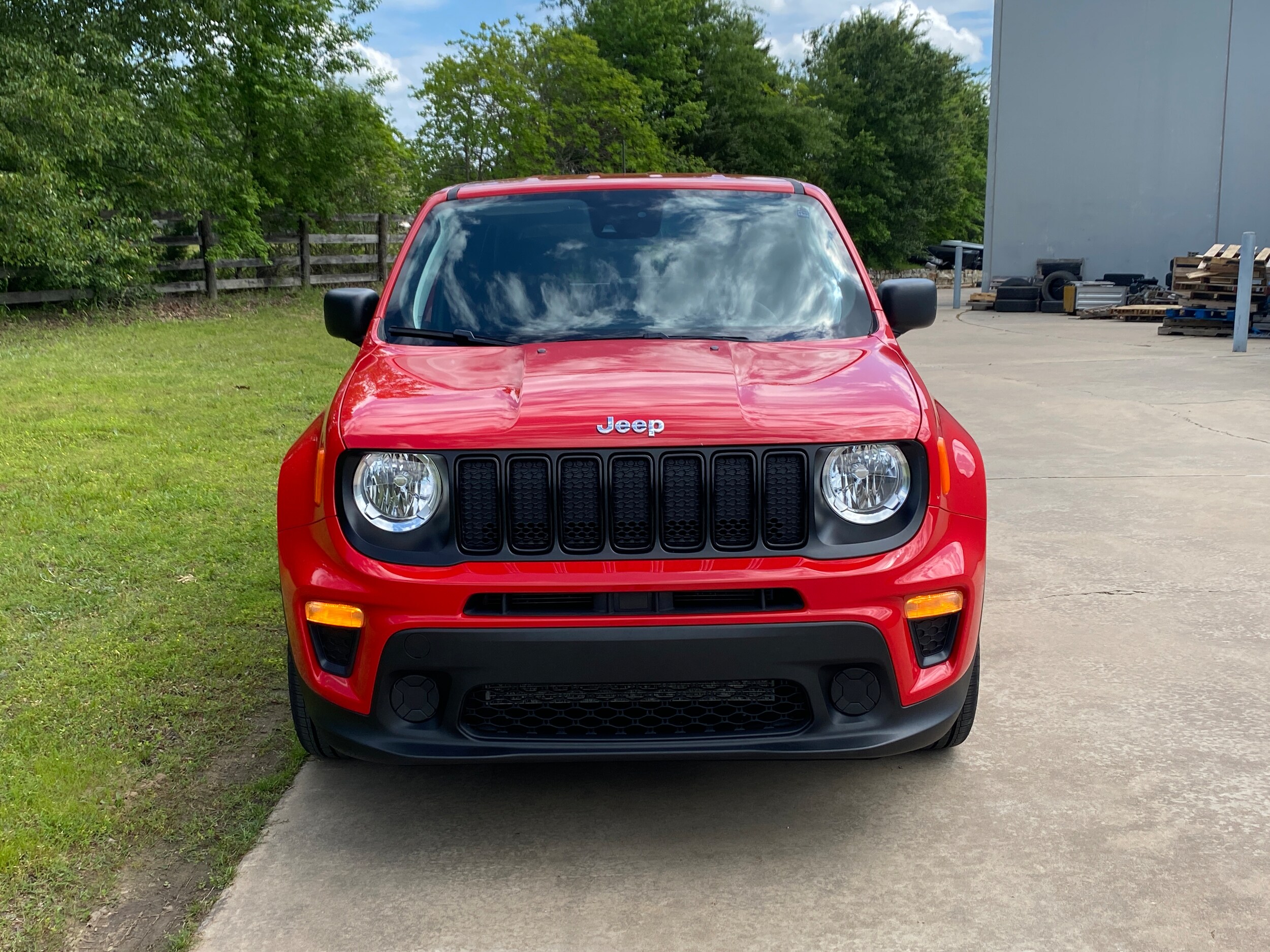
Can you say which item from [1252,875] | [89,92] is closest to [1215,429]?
[1252,875]

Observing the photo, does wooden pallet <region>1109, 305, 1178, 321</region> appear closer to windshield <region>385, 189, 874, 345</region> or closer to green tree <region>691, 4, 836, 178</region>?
windshield <region>385, 189, 874, 345</region>

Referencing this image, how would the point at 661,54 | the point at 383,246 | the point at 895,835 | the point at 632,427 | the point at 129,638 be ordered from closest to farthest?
the point at 632,427
the point at 895,835
the point at 129,638
the point at 383,246
the point at 661,54

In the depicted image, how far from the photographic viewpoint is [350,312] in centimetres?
414

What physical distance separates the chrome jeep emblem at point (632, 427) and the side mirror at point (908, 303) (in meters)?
1.48

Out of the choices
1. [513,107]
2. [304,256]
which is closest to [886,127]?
[513,107]

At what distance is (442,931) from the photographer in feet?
9.22

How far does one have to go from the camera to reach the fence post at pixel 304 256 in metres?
25.5

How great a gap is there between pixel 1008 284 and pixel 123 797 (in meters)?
24.4

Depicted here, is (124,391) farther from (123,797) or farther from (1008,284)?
(1008,284)

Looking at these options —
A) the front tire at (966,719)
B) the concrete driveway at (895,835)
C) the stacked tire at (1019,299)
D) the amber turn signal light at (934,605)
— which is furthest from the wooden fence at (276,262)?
the amber turn signal light at (934,605)

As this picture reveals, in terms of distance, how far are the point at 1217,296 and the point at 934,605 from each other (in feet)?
54.1

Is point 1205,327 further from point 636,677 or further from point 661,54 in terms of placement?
point 661,54

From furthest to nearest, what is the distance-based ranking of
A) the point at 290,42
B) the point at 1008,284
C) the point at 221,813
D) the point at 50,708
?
the point at 1008,284 < the point at 290,42 < the point at 50,708 < the point at 221,813

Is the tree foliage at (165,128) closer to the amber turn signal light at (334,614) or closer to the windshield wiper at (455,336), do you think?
the windshield wiper at (455,336)
